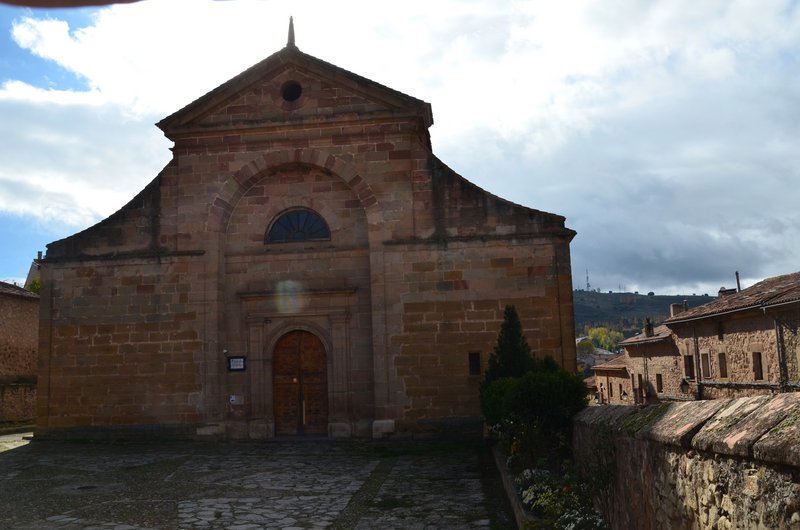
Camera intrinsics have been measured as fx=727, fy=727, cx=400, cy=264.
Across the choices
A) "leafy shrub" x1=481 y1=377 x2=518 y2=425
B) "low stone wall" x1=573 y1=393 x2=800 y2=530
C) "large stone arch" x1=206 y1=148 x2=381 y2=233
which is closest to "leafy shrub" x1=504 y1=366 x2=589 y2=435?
"leafy shrub" x1=481 y1=377 x2=518 y2=425

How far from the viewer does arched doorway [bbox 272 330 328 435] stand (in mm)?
17219

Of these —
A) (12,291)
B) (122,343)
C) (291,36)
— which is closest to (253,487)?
(122,343)

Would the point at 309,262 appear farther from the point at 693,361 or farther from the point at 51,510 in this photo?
the point at 693,361

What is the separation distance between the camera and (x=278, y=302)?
17.5m

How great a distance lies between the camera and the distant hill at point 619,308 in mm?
141125

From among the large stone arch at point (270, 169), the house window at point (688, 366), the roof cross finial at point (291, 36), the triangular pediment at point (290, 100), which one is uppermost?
the roof cross finial at point (291, 36)

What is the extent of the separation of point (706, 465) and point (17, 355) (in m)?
26.6

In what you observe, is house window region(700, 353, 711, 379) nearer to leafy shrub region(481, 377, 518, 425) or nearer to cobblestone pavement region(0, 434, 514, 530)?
cobblestone pavement region(0, 434, 514, 530)

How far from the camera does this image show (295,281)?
17469 millimetres

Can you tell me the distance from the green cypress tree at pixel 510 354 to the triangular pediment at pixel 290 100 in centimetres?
563

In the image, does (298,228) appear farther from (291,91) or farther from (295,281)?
(291,91)

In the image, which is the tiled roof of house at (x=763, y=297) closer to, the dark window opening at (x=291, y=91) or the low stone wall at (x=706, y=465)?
the dark window opening at (x=291, y=91)

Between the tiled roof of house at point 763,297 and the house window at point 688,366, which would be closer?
the tiled roof of house at point 763,297

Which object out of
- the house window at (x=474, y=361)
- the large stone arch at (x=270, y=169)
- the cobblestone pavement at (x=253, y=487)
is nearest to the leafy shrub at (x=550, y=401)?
the cobblestone pavement at (x=253, y=487)
